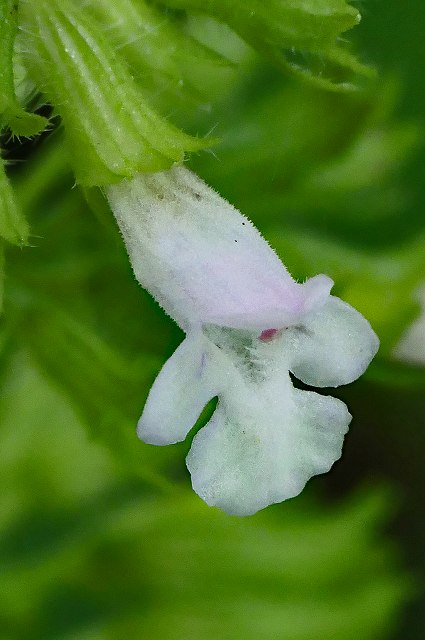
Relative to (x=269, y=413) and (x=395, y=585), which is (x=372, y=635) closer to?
(x=395, y=585)

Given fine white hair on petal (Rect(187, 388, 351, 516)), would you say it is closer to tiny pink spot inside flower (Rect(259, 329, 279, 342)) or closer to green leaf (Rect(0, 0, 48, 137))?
tiny pink spot inside flower (Rect(259, 329, 279, 342))

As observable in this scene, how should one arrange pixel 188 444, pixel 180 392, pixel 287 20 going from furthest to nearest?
1. pixel 188 444
2. pixel 287 20
3. pixel 180 392

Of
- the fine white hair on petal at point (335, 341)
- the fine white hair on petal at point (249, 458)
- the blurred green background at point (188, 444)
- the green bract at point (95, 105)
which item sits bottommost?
the blurred green background at point (188, 444)

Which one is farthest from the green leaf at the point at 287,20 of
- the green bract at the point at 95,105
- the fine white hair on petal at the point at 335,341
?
the fine white hair on petal at the point at 335,341

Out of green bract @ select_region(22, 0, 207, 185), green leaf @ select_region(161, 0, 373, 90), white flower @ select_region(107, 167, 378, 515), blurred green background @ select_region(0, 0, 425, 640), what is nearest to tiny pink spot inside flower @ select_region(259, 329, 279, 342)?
white flower @ select_region(107, 167, 378, 515)

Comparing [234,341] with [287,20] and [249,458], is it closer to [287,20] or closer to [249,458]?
[249,458]

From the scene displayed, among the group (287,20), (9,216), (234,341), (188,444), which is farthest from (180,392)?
(188,444)

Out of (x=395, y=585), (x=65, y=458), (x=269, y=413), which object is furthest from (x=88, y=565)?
(x=269, y=413)

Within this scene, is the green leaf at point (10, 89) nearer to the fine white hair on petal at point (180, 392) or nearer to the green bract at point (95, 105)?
the green bract at point (95, 105)
